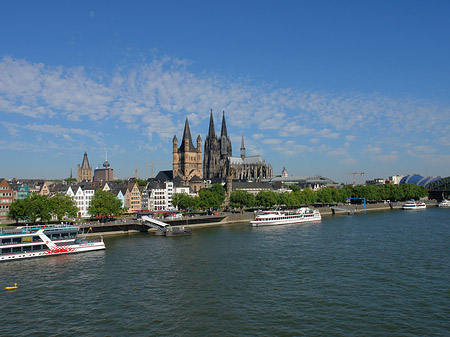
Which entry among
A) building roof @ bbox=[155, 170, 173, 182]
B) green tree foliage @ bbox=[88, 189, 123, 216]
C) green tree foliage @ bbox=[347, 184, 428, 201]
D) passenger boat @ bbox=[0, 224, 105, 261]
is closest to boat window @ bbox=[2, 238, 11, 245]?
passenger boat @ bbox=[0, 224, 105, 261]

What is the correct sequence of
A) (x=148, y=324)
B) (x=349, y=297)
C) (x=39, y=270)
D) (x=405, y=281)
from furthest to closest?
1. (x=39, y=270)
2. (x=405, y=281)
3. (x=349, y=297)
4. (x=148, y=324)

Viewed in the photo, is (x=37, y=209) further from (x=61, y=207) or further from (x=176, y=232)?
(x=176, y=232)

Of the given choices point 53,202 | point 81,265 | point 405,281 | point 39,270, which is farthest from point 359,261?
point 53,202

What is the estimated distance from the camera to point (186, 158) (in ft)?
561

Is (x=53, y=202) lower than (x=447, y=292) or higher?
higher

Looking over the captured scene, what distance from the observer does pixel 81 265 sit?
→ 47.8 metres

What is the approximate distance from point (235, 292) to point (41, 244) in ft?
104

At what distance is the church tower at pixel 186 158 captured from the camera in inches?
6708

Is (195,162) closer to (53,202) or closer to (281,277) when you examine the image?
(53,202)

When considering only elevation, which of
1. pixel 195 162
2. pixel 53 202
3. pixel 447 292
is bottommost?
pixel 447 292

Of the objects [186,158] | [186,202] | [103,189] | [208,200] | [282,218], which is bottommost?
[282,218]

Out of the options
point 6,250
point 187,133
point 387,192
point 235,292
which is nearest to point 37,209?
point 6,250

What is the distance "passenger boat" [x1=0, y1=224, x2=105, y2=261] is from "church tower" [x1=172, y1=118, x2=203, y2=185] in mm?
110012

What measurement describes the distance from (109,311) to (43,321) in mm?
4545
